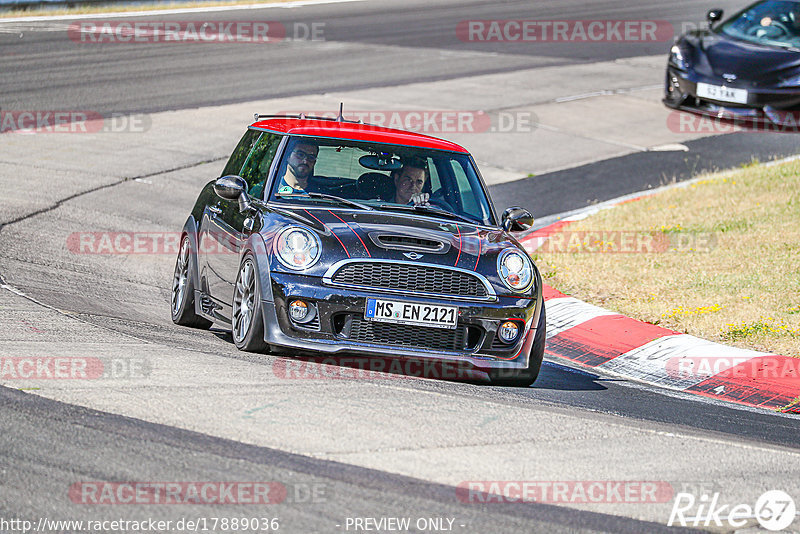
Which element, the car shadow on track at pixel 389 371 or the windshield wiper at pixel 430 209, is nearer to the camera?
the car shadow on track at pixel 389 371

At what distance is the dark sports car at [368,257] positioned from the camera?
6844 millimetres

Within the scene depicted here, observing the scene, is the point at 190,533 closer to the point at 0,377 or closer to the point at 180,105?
the point at 0,377

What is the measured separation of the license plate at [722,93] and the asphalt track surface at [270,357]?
87 cm

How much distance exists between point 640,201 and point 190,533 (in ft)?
35.8

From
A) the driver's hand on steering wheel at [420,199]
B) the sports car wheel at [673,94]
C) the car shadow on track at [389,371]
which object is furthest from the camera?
the sports car wheel at [673,94]

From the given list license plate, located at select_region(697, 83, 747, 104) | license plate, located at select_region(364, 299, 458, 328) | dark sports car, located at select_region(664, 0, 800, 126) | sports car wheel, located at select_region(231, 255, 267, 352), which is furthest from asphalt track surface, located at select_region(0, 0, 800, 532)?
license plate, located at select_region(697, 83, 747, 104)

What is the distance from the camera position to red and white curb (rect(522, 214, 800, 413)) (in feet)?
26.7

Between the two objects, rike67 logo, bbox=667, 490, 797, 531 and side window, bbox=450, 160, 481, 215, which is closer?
rike67 logo, bbox=667, 490, 797, 531

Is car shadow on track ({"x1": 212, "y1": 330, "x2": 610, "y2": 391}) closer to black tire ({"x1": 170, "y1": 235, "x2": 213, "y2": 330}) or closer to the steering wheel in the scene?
black tire ({"x1": 170, "y1": 235, "x2": 213, "y2": 330})

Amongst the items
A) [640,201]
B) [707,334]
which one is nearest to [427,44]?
[640,201]

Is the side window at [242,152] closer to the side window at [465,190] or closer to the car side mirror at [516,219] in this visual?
the side window at [465,190]

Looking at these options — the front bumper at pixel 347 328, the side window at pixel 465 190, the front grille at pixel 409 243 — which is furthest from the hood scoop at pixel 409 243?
the side window at pixel 465 190

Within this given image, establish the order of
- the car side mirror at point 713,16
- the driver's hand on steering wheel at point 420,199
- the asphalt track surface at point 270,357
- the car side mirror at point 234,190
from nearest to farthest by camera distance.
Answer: the asphalt track surface at point 270,357, the car side mirror at point 234,190, the driver's hand on steering wheel at point 420,199, the car side mirror at point 713,16

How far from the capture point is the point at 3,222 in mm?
11352
